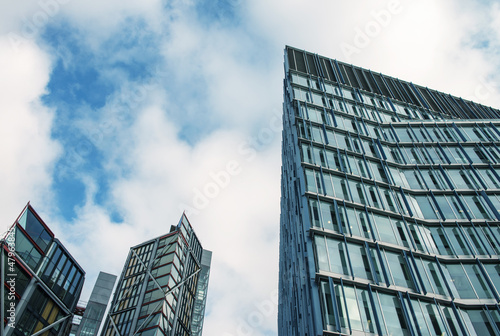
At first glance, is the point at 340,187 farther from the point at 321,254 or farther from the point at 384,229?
the point at 321,254

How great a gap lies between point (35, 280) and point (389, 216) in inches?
1300

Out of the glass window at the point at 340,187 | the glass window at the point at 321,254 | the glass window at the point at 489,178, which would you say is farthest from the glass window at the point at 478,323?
the glass window at the point at 489,178

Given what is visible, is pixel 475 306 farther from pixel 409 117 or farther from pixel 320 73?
pixel 320 73

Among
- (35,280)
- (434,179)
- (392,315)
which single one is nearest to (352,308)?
(392,315)

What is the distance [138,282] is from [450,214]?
5085cm

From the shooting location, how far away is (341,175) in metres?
35.8

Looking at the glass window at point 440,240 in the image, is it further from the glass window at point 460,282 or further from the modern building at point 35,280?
the modern building at point 35,280

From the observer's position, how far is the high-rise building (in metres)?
25.8

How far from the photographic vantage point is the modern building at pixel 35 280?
2856 cm

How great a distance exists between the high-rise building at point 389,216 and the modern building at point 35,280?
2390cm

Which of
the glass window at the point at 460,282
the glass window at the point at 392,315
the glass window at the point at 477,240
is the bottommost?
the glass window at the point at 392,315

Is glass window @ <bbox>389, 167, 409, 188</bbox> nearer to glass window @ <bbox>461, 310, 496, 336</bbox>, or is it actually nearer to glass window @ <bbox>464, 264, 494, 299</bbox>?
glass window @ <bbox>464, 264, 494, 299</bbox>

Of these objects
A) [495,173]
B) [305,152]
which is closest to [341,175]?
[305,152]

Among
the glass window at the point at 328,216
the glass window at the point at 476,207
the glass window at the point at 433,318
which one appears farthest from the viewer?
the glass window at the point at 476,207
